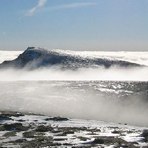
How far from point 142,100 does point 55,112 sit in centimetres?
4042

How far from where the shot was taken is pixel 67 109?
6014 inches

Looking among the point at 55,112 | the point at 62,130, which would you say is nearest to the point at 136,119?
the point at 55,112

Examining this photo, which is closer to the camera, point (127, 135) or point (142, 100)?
point (127, 135)

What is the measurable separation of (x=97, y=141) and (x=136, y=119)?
2596 inches

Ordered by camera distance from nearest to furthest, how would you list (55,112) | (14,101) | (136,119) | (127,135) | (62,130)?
(127,135), (62,130), (136,119), (55,112), (14,101)

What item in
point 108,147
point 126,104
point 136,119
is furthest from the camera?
point 126,104

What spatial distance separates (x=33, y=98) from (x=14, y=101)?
985 cm

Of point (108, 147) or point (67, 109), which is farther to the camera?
point (67, 109)

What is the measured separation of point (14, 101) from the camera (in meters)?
184

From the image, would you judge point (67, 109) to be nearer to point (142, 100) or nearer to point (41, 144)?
point (142, 100)

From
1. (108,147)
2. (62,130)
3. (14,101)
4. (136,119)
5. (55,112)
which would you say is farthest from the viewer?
(14,101)

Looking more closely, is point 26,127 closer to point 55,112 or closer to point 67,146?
point 67,146

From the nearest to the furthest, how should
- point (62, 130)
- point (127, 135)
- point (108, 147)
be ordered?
point (108, 147), point (127, 135), point (62, 130)

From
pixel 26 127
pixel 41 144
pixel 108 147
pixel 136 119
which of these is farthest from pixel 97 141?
pixel 136 119
